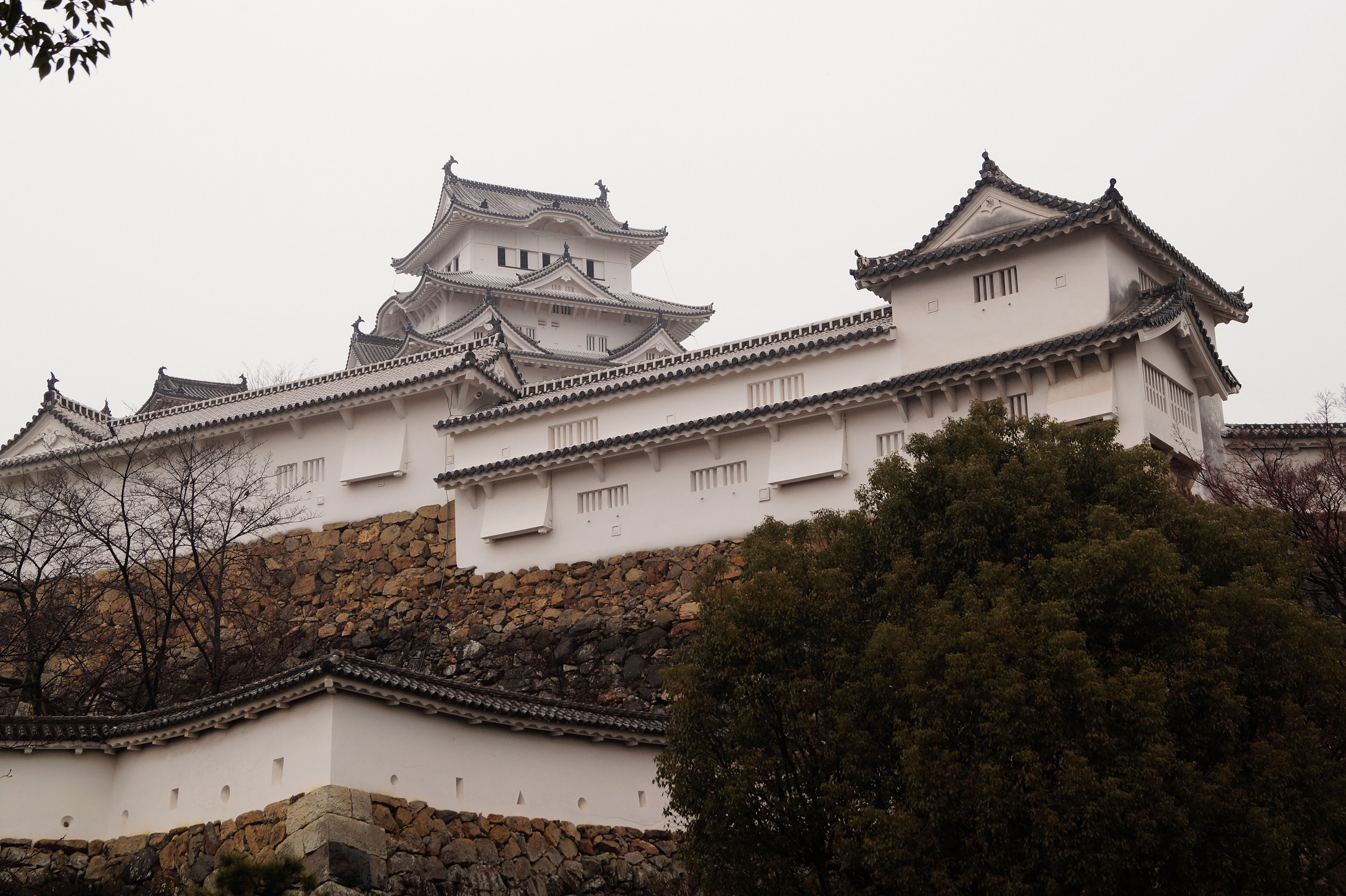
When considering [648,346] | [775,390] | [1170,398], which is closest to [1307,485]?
[1170,398]

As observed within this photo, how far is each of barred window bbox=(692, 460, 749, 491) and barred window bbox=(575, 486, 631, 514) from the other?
1267 millimetres

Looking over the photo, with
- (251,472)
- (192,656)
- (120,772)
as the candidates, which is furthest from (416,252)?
(120,772)

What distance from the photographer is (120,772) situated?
1730 centimetres

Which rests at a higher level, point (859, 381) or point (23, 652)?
point (859, 381)

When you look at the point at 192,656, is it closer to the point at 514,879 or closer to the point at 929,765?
the point at 514,879

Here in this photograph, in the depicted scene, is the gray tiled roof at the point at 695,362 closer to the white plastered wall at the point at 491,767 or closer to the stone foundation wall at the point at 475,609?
the stone foundation wall at the point at 475,609

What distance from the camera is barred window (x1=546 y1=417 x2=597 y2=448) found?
25484 mm

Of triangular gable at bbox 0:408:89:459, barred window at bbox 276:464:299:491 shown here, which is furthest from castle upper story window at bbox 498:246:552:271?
barred window at bbox 276:464:299:491

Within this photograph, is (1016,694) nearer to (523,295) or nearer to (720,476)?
(720,476)

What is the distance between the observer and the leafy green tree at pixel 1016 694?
11.6 m

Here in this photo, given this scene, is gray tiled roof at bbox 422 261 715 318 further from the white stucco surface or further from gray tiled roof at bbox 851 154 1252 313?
the white stucco surface

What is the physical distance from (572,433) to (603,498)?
1.70 m

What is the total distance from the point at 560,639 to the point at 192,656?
7014 millimetres

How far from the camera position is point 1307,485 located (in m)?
21.0
